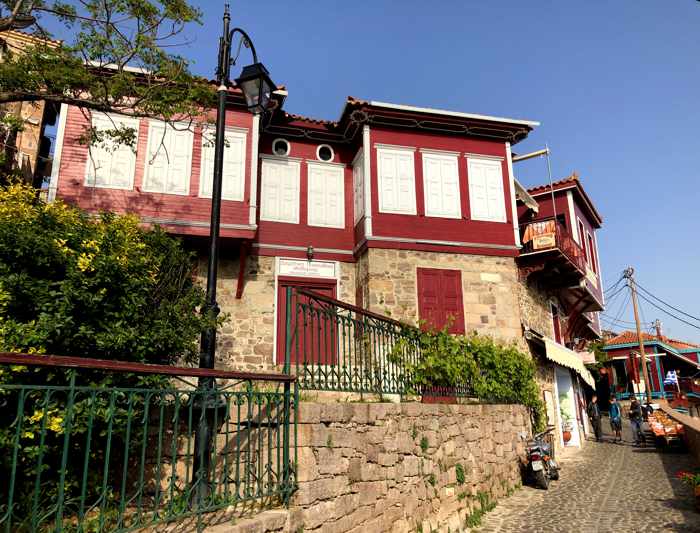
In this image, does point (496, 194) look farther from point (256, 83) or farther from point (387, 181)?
point (256, 83)

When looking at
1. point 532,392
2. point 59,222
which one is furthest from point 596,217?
point 59,222

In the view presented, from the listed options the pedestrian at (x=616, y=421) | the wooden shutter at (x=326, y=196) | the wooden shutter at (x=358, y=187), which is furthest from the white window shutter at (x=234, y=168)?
the pedestrian at (x=616, y=421)

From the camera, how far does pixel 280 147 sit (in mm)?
14016

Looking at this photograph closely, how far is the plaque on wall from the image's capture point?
13234 mm

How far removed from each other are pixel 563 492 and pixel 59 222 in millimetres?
9911

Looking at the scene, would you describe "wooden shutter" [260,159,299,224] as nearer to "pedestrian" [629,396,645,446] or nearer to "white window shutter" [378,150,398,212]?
"white window shutter" [378,150,398,212]

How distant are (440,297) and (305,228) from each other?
164 inches

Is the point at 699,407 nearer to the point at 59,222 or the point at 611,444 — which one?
the point at 611,444

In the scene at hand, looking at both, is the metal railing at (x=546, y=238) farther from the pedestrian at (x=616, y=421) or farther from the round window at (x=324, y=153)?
the pedestrian at (x=616, y=421)

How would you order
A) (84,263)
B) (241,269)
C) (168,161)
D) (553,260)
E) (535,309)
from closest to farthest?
(84,263), (168,161), (241,269), (553,260), (535,309)

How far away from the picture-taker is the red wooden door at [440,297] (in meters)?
13.1

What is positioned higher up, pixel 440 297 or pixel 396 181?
pixel 396 181

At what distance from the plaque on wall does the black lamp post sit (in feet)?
23.8

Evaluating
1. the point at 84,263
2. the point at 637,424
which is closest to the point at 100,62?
the point at 84,263
